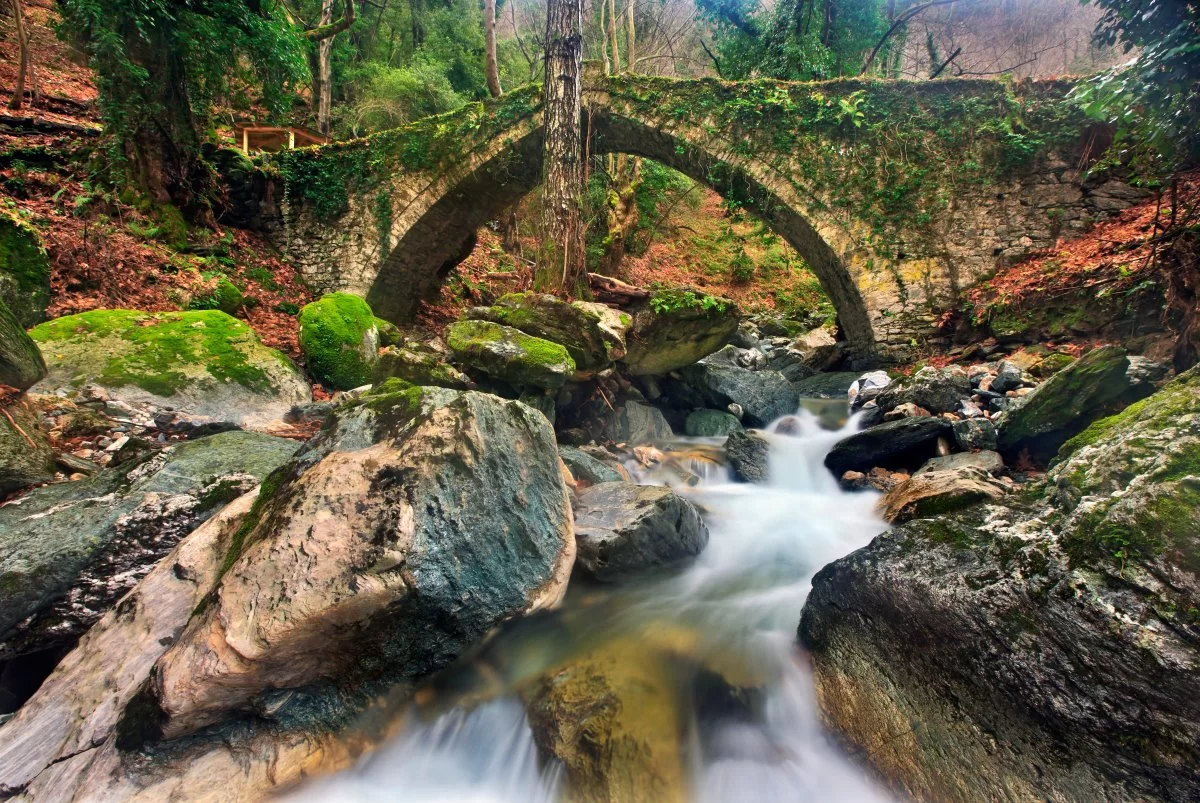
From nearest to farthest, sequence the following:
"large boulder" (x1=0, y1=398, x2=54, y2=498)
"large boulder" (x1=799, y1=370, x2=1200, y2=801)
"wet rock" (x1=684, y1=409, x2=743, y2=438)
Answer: "large boulder" (x1=799, y1=370, x2=1200, y2=801) → "large boulder" (x1=0, y1=398, x2=54, y2=498) → "wet rock" (x1=684, y1=409, x2=743, y2=438)

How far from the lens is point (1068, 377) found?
12.8ft

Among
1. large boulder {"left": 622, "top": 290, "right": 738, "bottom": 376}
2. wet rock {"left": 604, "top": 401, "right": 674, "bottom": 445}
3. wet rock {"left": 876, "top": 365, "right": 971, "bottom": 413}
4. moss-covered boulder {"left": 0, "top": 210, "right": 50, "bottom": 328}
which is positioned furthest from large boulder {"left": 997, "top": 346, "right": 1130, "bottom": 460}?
moss-covered boulder {"left": 0, "top": 210, "right": 50, "bottom": 328}

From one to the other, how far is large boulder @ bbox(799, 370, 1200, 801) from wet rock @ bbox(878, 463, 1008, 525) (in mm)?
582

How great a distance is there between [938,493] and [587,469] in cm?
240

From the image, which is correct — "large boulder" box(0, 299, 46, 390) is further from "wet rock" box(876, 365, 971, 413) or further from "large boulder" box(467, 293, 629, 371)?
"wet rock" box(876, 365, 971, 413)

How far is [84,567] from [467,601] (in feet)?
5.51

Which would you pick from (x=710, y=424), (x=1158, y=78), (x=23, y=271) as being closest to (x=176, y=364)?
(x=23, y=271)

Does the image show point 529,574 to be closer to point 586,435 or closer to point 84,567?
point 84,567

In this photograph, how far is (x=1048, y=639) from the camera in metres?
1.54

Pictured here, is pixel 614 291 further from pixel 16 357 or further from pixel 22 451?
pixel 22 451

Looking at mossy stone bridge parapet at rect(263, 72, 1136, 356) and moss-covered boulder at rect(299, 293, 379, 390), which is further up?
mossy stone bridge parapet at rect(263, 72, 1136, 356)

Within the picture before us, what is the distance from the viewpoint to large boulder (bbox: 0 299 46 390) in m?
2.77

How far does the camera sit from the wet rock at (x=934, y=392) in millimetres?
5141

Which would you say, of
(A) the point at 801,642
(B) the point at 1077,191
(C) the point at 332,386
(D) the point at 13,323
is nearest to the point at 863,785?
(A) the point at 801,642
